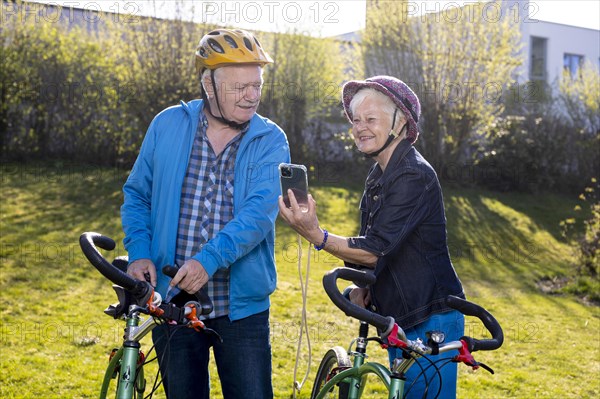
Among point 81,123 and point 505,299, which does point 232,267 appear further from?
point 81,123

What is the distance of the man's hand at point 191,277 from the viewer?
3024 mm

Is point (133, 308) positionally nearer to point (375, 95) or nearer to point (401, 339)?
point (401, 339)

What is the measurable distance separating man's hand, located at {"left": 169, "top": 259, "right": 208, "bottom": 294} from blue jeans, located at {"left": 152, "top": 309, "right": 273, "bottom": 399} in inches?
14.1

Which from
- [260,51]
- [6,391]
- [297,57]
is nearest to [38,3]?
[297,57]

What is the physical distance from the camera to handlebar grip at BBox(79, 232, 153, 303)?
2.79 m

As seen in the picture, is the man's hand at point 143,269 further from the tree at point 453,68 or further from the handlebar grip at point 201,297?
the tree at point 453,68

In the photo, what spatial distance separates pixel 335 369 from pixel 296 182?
133 centimetres

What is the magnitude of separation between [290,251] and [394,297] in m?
9.91

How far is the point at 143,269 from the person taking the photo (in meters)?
3.26

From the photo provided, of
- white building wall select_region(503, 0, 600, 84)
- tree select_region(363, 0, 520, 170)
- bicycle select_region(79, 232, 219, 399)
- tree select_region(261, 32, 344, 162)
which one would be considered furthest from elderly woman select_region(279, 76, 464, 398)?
white building wall select_region(503, 0, 600, 84)

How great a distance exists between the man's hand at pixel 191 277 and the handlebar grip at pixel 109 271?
136mm

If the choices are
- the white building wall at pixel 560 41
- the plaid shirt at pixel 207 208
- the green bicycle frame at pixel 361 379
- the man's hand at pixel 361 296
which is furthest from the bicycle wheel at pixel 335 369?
the white building wall at pixel 560 41

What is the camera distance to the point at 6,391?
610cm

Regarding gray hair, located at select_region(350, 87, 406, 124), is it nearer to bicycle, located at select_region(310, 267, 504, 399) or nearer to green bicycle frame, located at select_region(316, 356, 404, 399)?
bicycle, located at select_region(310, 267, 504, 399)
